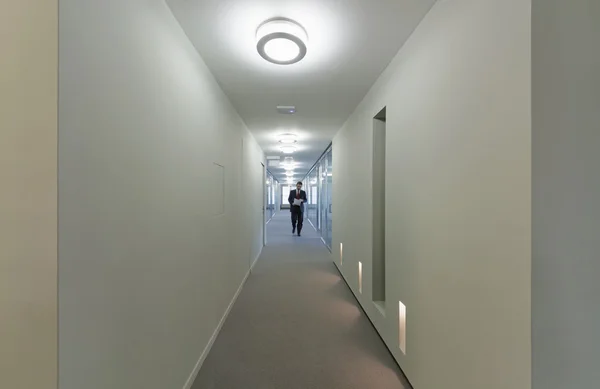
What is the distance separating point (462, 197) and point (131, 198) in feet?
5.71

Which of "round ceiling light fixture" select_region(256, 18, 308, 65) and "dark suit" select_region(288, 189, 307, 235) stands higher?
"round ceiling light fixture" select_region(256, 18, 308, 65)

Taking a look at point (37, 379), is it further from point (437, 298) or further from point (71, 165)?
point (437, 298)

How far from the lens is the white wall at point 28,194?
0.89m

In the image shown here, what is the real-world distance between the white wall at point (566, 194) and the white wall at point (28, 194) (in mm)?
1755

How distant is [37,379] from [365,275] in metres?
3.04

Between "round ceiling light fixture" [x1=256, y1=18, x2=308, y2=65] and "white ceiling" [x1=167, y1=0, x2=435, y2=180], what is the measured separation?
0.04m

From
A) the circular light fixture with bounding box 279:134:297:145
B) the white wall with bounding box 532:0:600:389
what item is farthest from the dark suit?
the white wall with bounding box 532:0:600:389

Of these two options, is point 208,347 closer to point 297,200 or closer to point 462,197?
point 462,197

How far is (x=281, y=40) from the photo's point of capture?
1.89 metres

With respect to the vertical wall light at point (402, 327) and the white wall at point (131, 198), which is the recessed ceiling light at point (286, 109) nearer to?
the white wall at point (131, 198)

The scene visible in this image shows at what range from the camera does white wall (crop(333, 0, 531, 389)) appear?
1065 mm

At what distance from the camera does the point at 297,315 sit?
10.7ft

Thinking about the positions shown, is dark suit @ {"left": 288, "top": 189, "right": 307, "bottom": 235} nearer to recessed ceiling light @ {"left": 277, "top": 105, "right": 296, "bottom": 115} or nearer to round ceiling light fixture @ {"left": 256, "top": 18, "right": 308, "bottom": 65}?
recessed ceiling light @ {"left": 277, "top": 105, "right": 296, "bottom": 115}

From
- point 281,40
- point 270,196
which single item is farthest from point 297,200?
point 270,196
